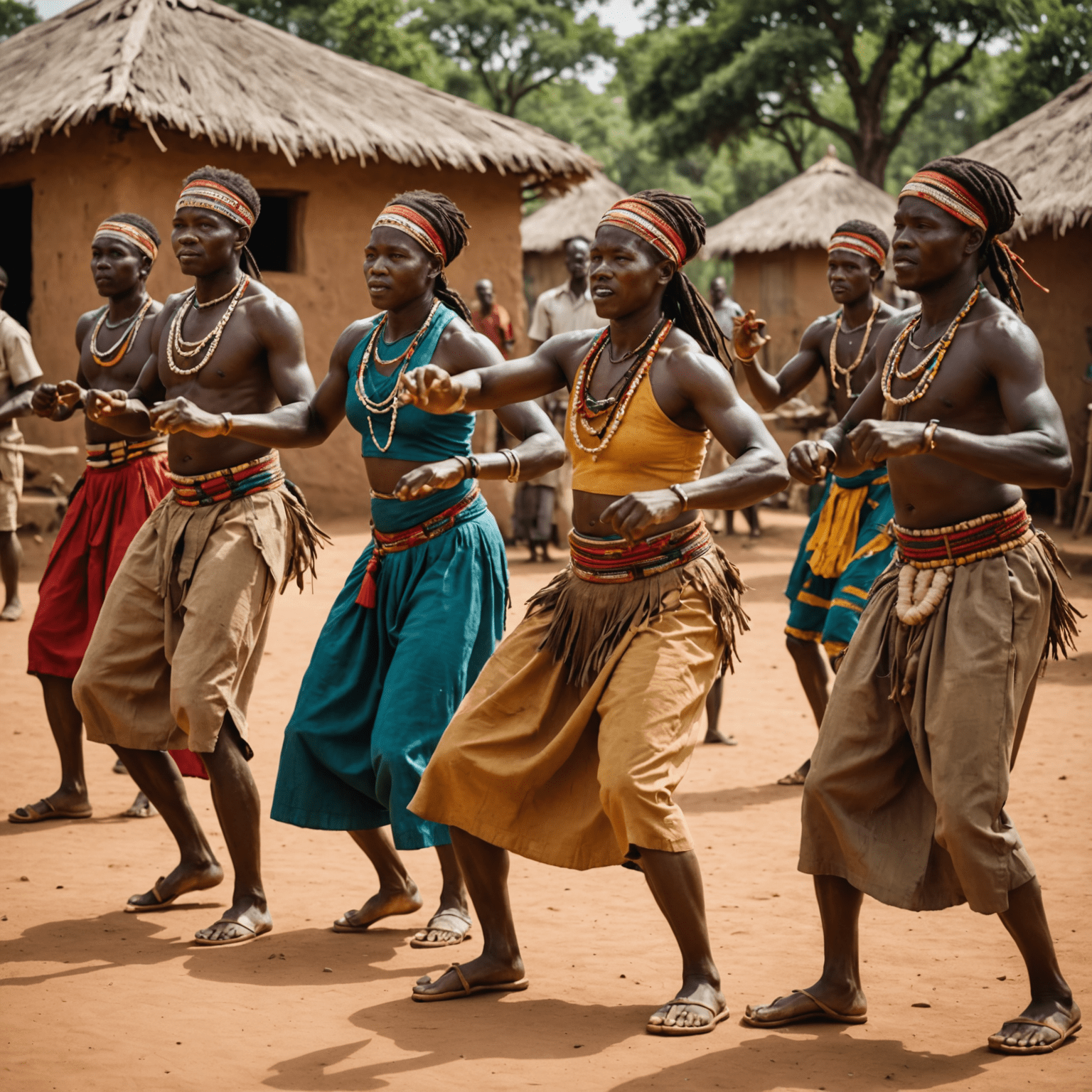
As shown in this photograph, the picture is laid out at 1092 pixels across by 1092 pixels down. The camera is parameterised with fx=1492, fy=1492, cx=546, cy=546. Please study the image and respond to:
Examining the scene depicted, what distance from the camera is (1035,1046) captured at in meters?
3.52

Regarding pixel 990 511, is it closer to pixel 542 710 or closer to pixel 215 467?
pixel 542 710

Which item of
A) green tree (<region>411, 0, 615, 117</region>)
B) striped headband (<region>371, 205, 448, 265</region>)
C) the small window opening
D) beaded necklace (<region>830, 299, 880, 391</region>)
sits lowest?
beaded necklace (<region>830, 299, 880, 391</region>)

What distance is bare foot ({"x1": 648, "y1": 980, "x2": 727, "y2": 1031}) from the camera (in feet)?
11.9

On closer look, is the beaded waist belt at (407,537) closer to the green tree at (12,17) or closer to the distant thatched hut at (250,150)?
the distant thatched hut at (250,150)

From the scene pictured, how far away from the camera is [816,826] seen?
3.71 meters

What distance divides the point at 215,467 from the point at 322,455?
26.8ft

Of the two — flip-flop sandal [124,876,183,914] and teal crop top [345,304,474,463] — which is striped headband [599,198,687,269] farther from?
flip-flop sandal [124,876,183,914]

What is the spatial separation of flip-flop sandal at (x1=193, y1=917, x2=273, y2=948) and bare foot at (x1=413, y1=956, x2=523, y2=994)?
26.1 inches

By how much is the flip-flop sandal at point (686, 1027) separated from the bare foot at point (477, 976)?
451 mm

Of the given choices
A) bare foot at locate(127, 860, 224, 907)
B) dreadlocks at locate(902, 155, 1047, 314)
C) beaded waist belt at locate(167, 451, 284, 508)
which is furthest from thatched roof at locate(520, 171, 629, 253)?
dreadlocks at locate(902, 155, 1047, 314)

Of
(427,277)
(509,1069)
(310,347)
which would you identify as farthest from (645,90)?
(509,1069)

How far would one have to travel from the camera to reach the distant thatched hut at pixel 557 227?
2456 cm

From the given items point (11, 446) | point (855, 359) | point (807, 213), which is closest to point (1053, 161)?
point (807, 213)

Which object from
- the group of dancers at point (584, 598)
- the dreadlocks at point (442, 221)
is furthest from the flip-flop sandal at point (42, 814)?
the dreadlocks at point (442, 221)
